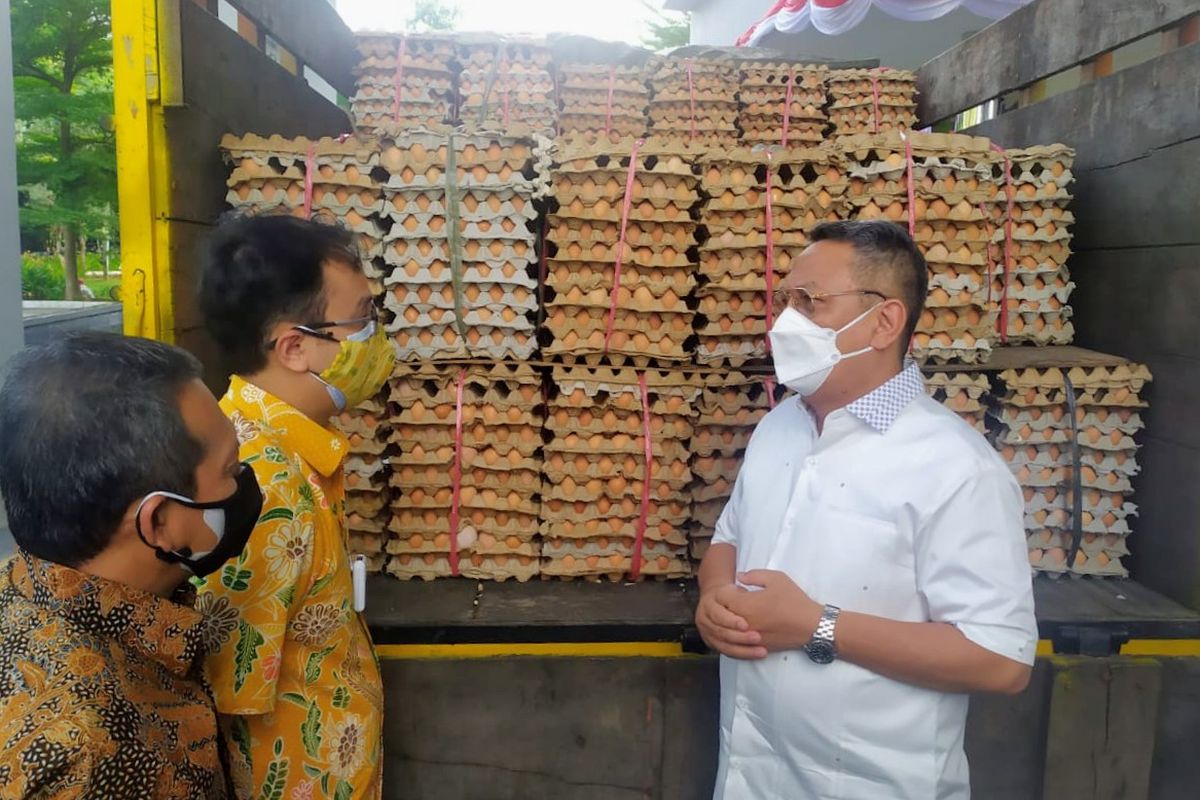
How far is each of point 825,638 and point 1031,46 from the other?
2826mm

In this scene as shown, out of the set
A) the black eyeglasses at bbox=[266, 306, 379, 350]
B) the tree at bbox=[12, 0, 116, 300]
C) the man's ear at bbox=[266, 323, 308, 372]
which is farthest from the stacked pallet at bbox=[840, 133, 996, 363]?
the tree at bbox=[12, 0, 116, 300]

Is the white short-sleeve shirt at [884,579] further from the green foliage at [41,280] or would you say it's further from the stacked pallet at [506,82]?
the green foliage at [41,280]

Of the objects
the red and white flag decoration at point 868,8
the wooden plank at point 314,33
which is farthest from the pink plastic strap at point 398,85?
the red and white flag decoration at point 868,8

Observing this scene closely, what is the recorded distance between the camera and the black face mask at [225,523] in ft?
3.86

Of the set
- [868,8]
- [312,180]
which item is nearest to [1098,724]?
[312,180]

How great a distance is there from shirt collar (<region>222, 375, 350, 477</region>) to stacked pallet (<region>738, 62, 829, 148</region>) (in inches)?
132

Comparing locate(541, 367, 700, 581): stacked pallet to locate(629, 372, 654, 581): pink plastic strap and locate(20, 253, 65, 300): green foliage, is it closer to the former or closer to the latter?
locate(629, 372, 654, 581): pink plastic strap

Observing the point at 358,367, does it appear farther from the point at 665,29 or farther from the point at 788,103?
the point at 665,29

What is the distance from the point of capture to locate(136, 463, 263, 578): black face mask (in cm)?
118

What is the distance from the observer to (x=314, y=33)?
11.4 ft

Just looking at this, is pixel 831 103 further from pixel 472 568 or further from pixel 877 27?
pixel 877 27

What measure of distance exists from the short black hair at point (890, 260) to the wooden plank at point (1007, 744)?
1.26 meters

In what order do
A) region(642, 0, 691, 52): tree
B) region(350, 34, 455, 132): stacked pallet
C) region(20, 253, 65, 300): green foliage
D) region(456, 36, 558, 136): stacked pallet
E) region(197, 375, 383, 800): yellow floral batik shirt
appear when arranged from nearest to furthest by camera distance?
region(197, 375, 383, 800): yellow floral batik shirt, region(350, 34, 455, 132): stacked pallet, region(456, 36, 558, 136): stacked pallet, region(20, 253, 65, 300): green foliage, region(642, 0, 691, 52): tree

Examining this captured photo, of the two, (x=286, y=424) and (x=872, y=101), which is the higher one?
(x=872, y=101)
